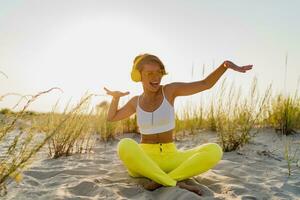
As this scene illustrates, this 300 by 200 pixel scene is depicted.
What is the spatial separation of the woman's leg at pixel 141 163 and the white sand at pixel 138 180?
0.34 ft

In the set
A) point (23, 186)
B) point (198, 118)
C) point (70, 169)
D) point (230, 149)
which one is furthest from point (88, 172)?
point (198, 118)

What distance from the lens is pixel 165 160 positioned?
13.2ft

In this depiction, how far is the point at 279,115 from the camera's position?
6508 mm

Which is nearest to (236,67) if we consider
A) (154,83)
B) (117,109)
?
(154,83)

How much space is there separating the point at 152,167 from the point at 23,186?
1.14 metres

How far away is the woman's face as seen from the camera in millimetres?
4043

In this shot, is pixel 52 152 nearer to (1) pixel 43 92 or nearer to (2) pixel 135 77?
(2) pixel 135 77

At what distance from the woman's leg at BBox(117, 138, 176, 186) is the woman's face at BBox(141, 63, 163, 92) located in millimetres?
579

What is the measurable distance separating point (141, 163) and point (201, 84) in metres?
0.90

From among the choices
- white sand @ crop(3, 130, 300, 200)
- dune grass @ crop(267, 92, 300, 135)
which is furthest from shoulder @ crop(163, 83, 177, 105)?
dune grass @ crop(267, 92, 300, 135)

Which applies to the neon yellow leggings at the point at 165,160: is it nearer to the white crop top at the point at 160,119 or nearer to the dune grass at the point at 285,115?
the white crop top at the point at 160,119

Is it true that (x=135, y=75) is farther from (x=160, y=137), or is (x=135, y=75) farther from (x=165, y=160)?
(x=165, y=160)

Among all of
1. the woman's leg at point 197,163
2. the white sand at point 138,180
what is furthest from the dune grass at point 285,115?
the woman's leg at point 197,163

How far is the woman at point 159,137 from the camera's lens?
383 centimetres
